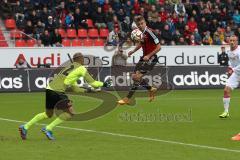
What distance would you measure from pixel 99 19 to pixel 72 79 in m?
23.2

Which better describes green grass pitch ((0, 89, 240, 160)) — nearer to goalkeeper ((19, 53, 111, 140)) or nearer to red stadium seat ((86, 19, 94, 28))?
goalkeeper ((19, 53, 111, 140))

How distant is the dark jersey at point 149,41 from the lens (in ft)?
67.6

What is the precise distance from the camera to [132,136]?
15188mm

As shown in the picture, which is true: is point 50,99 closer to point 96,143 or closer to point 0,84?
point 96,143

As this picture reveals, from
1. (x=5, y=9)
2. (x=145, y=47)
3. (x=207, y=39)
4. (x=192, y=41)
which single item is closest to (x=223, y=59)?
(x=192, y=41)

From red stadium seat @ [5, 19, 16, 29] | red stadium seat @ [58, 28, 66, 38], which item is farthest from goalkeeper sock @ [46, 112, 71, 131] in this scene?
red stadium seat @ [58, 28, 66, 38]

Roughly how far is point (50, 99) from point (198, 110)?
28.7 ft

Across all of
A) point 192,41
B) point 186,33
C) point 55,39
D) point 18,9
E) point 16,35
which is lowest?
point 192,41

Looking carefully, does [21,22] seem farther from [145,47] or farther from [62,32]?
[145,47]

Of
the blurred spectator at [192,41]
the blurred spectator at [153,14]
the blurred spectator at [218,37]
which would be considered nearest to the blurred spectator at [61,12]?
the blurred spectator at [153,14]

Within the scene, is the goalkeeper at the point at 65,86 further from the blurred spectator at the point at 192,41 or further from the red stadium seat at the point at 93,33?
the blurred spectator at the point at 192,41

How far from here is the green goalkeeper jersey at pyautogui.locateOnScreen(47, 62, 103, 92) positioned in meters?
14.0

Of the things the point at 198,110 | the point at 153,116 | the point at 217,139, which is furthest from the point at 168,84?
the point at 217,139

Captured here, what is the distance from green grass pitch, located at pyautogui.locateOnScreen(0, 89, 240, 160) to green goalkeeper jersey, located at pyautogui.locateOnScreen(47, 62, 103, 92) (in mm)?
1115
